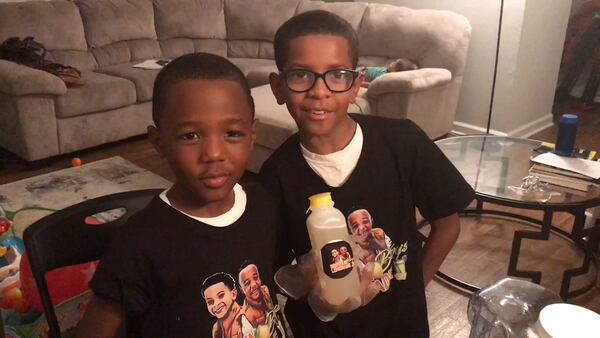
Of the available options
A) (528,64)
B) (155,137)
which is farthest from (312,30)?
(528,64)

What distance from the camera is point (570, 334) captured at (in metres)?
0.99

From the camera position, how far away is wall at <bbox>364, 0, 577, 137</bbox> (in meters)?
3.83

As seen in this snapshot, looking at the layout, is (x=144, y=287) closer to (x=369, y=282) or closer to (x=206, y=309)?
(x=206, y=309)

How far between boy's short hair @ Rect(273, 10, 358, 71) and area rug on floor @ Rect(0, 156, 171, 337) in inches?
31.3

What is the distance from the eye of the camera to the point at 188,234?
0.86m

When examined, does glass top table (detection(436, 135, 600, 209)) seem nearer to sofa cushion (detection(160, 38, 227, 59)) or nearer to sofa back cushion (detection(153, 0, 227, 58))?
sofa cushion (detection(160, 38, 227, 59))

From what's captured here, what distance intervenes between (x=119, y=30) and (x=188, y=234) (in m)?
3.95

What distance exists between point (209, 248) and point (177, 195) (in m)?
0.10

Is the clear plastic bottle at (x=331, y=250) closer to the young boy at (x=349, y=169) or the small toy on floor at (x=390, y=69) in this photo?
the young boy at (x=349, y=169)

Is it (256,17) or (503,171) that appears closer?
(503,171)

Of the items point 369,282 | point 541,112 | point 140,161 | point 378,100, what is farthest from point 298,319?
point 541,112

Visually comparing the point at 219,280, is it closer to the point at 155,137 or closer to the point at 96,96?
the point at 155,137

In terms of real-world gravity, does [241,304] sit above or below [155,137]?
below

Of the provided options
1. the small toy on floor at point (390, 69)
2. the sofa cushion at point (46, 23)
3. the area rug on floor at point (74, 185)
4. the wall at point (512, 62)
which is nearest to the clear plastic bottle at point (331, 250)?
the area rug on floor at point (74, 185)
